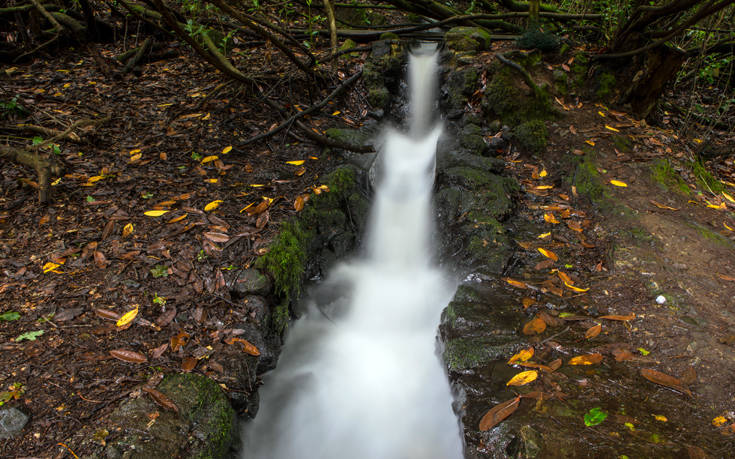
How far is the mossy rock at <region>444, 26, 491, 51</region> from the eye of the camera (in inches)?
260

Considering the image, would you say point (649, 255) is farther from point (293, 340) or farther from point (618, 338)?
point (293, 340)

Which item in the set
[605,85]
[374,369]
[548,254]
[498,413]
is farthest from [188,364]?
[605,85]

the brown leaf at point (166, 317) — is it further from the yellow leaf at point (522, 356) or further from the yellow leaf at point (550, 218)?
the yellow leaf at point (550, 218)

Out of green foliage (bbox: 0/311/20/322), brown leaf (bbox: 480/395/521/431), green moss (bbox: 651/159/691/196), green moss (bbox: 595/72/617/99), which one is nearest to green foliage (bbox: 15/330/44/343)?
green foliage (bbox: 0/311/20/322)

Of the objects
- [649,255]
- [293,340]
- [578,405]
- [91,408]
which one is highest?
[649,255]

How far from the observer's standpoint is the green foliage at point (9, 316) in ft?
8.66

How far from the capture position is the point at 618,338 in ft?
9.37

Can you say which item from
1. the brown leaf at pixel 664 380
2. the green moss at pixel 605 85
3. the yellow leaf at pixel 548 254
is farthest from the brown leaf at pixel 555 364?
the green moss at pixel 605 85

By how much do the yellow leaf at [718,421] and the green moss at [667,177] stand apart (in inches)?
118

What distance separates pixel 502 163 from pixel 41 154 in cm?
552

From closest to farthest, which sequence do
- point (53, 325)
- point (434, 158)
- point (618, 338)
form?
point (53, 325)
point (618, 338)
point (434, 158)

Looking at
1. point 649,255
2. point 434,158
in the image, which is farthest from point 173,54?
point 649,255

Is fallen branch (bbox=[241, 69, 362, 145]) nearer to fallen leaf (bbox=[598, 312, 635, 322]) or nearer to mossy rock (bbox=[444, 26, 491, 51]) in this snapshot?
mossy rock (bbox=[444, 26, 491, 51])

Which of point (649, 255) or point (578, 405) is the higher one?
point (649, 255)
